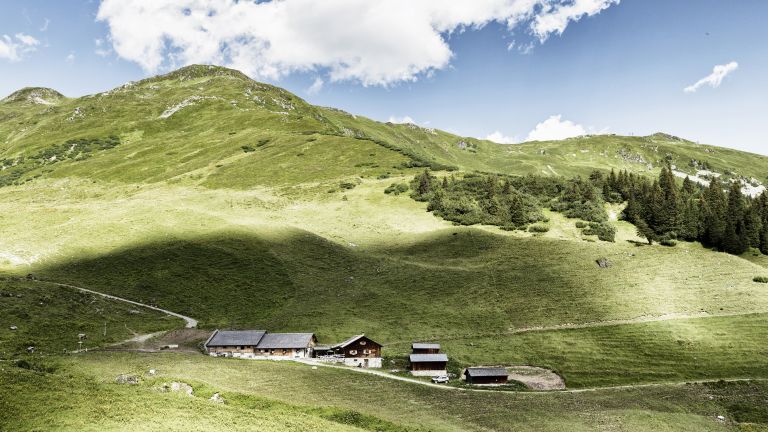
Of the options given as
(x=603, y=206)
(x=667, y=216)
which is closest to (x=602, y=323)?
(x=667, y=216)

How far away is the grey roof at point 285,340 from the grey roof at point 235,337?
1.07 meters

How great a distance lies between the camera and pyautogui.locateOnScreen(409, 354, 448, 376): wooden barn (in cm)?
6638

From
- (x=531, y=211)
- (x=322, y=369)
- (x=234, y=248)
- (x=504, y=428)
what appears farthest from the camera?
(x=531, y=211)

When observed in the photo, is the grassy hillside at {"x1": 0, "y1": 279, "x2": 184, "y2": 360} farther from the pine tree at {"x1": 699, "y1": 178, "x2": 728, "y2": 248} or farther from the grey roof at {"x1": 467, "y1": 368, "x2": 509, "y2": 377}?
the pine tree at {"x1": 699, "y1": 178, "x2": 728, "y2": 248}

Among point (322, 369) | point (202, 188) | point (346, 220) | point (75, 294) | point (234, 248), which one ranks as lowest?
point (322, 369)

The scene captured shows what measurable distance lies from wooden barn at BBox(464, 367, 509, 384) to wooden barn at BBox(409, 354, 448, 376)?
464cm

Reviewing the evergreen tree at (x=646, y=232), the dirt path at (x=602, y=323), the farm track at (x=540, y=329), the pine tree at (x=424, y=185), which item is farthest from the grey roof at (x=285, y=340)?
the evergreen tree at (x=646, y=232)

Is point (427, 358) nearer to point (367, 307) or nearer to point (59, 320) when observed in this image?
point (367, 307)

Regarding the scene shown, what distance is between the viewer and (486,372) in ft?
207

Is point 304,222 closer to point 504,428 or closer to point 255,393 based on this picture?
point 255,393

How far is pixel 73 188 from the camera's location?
7224 inches

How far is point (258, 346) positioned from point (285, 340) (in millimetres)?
4346

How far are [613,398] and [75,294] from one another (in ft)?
307

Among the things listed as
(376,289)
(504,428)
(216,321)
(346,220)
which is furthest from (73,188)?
(504,428)
